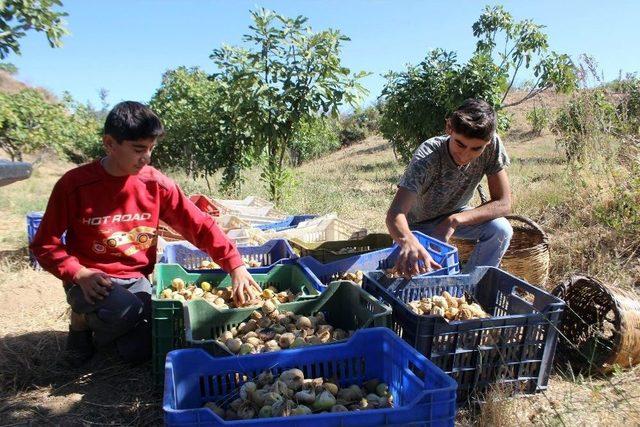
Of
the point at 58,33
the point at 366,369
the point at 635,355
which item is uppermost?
the point at 58,33

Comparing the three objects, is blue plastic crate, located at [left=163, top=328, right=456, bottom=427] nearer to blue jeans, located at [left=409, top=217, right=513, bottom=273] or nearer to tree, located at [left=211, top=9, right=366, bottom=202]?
blue jeans, located at [left=409, top=217, right=513, bottom=273]

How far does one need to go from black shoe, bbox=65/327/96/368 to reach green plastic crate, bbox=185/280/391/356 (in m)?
0.97

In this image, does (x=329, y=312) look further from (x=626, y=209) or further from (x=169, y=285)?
(x=626, y=209)

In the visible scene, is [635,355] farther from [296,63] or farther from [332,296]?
[296,63]

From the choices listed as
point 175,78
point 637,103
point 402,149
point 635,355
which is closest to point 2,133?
point 175,78

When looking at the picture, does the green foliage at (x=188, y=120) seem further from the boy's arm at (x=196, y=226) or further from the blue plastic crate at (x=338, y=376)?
the blue plastic crate at (x=338, y=376)

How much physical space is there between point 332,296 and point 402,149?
31.7ft

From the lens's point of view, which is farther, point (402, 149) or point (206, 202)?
point (402, 149)

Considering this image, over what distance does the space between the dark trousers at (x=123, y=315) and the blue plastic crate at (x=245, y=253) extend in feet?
1.42

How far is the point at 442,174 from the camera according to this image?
3.33 metres

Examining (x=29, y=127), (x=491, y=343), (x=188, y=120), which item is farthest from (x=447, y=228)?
(x=29, y=127)

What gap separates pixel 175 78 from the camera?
43.6 ft

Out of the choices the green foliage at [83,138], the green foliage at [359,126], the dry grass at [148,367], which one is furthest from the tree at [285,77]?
the green foliage at [359,126]

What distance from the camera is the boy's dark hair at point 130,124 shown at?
97.3 inches
